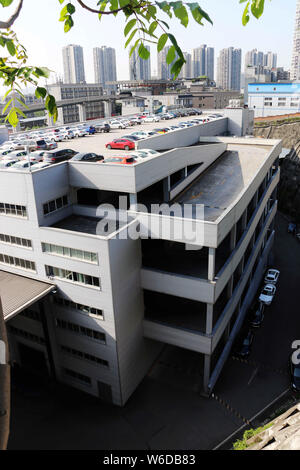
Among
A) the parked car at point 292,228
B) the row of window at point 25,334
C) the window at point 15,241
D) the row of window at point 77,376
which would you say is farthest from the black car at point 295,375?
the parked car at point 292,228

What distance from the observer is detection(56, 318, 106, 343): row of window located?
24.2m

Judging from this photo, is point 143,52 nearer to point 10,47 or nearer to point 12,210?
point 10,47

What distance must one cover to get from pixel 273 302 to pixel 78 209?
23.4 metres

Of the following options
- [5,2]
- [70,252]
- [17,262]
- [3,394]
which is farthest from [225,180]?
[3,394]

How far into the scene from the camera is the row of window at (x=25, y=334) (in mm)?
27538

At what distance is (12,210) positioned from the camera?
2492cm

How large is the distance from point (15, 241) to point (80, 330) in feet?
25.3

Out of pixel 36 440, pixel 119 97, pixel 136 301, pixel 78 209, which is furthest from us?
pixel 119 97

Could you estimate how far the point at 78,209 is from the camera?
27172 mm

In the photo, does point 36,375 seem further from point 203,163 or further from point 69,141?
point 69,141

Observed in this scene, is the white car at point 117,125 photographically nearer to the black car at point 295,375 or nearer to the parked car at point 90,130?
the parked car at point 90,130

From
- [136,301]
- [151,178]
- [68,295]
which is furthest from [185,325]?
[151,178]

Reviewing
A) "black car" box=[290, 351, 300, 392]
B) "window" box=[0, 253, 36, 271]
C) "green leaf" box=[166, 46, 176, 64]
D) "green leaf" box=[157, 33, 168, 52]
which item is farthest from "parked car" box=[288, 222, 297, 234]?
"green leaf" box=[157, 33, 168, 52]

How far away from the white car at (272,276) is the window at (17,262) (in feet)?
88.0
